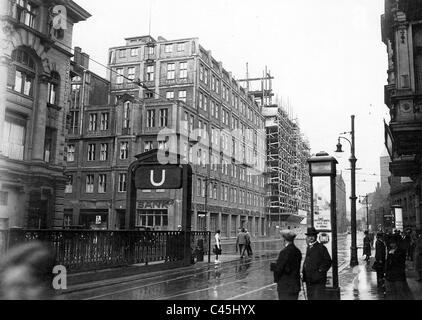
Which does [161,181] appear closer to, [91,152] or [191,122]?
[191,122]

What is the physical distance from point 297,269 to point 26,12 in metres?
23.2

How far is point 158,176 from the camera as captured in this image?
17.5 metres

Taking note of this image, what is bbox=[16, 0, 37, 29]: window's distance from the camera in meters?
24.2

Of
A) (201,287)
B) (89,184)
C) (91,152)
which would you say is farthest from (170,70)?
(201,287)

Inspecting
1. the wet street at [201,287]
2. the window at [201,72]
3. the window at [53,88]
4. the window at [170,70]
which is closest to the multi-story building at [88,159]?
the window at [170,70]

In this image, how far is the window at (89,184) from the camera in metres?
51.8

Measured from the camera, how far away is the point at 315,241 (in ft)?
29.0

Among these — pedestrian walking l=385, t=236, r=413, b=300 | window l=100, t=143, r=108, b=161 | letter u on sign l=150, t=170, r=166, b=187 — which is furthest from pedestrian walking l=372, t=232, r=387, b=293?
window l=100, t=143, r=108, b=161

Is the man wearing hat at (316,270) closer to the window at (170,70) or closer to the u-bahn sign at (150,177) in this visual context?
the u-bahn sign at (150,177)

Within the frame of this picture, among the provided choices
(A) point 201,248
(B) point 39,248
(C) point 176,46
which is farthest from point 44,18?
(C) point 176,46

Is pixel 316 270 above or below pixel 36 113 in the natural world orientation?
below

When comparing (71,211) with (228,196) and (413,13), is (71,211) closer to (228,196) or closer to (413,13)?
(228,196)

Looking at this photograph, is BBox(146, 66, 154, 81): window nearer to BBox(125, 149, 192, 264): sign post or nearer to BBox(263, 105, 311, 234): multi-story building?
BBox(263, 105, 311, 234): multi-story building

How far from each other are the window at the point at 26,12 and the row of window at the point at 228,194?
27.5 metres
